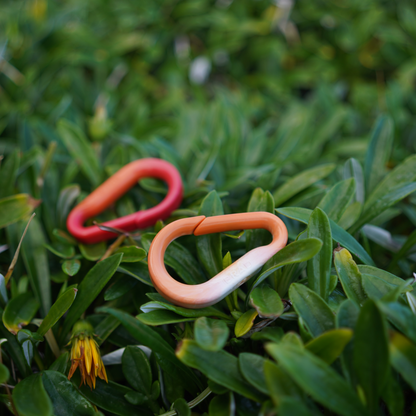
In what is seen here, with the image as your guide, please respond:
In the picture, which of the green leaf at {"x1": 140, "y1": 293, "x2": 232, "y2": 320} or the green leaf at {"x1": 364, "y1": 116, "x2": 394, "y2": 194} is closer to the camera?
the green leaf at {"x1": 140, "y1": 293, "x2": 232, "y2": 320}

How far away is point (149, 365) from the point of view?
2.36ft

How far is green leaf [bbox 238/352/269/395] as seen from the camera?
0.60 meters

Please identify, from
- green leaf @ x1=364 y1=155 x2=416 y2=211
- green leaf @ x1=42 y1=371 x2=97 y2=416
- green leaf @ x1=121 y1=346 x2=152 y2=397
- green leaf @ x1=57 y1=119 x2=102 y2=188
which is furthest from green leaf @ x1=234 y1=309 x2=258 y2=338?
green leaf @ x1=57 y1=119 x2=102 y2=188

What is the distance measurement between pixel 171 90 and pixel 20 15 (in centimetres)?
87

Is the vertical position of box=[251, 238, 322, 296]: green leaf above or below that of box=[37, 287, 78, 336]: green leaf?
above

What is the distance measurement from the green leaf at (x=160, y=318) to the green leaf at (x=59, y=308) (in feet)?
0.54

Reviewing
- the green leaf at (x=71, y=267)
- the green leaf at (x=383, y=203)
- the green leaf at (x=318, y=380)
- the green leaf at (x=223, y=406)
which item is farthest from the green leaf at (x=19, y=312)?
the green leaf at (x=383, y=203)

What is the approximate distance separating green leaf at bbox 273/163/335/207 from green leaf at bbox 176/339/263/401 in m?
0.46

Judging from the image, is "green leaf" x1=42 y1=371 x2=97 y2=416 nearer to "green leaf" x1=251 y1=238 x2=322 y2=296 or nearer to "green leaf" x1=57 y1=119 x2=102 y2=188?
"green leaf" x1=251 y1=238 x2=322 y2=296

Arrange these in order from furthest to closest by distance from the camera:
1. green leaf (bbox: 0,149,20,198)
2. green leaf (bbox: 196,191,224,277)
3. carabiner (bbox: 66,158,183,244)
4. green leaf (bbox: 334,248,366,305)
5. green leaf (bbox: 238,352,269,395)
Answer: green leaf (bbox: 0,149,20,198), carabiner (bbox: 66,158,183,244), green leaf (bbox: 196,191,224,277), green leaf (bbox: 334,248,366,305), green leaf (bbox: 238,352,269,395)

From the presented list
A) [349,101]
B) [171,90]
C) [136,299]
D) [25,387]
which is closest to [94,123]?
[171,90]

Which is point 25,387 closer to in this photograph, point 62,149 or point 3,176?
point 3,176

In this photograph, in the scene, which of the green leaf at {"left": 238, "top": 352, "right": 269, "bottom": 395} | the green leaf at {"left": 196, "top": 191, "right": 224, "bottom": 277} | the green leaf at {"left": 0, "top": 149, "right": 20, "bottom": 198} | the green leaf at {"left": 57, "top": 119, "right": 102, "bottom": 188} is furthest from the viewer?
the green leaf at {"left": 57, "top": 119, "right": 102, "bottom": 188}

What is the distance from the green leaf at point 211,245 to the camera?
31.4 inches
